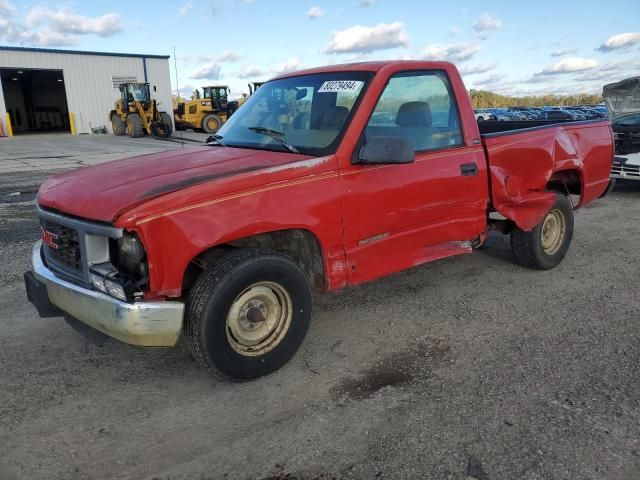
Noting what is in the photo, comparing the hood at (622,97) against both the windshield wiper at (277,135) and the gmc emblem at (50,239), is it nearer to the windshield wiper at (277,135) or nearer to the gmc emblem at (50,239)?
the windshield wiper at (277,135)

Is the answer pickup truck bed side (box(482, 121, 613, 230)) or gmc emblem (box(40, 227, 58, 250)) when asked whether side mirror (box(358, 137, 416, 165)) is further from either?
gmc emblem (box(40, 227, 58, 250))

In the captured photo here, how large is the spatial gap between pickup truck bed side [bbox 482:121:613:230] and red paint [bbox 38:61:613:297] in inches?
0.5

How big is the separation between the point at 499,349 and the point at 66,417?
276cm

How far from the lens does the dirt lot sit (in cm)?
252

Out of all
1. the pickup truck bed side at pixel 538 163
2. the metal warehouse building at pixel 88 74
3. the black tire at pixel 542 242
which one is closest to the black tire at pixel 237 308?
the pickup truck bed side at pixel 538 163

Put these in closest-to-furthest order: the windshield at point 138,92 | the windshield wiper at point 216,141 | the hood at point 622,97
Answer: the windshield wiper at point 216,141
the hood at point 622,97
the windshield at point 138,92

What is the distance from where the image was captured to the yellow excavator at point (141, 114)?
1106 inches

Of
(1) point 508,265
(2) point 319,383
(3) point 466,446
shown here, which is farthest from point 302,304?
(1) point 508,265

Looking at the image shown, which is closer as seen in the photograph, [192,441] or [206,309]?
[192,441]

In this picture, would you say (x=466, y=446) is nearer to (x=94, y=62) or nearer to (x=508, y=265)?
(x=508, y=265)

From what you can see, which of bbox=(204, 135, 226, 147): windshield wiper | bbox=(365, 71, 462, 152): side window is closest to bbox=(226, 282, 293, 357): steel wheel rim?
bbox=(365, 71, 462, 152): side window

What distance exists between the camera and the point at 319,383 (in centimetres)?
326

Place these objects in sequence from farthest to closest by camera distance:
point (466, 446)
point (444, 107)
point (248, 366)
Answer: point (444, 107), point (248, 366), point (466, 446)

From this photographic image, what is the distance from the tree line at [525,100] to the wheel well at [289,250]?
143ft
